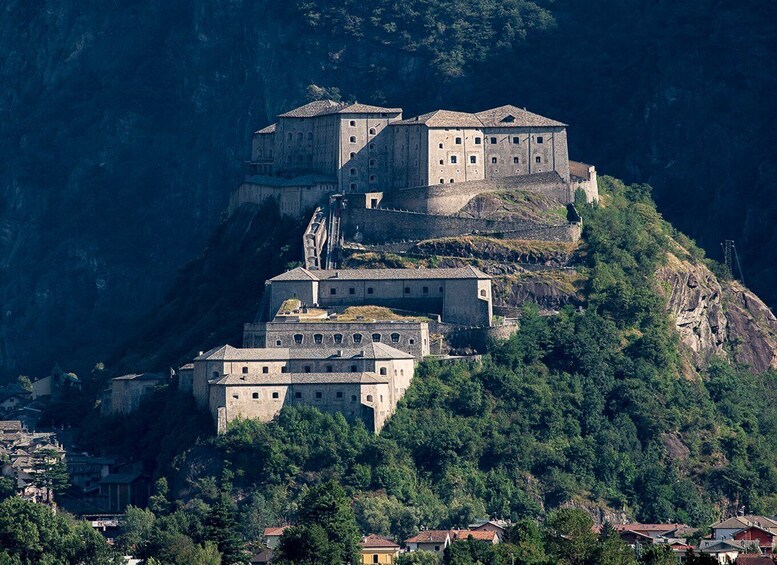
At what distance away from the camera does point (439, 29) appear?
188000mm

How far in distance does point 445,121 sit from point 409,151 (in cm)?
258

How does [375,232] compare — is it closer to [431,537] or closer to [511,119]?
[511,119]

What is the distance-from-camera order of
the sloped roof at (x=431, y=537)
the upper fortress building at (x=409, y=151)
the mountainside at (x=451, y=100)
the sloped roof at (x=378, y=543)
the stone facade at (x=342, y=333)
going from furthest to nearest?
the mountainside at (x=451, y=100)
the upper fortress building at (x=409, y=151)
the stone facade at (x=342, y=333)
the sloped roof at (x=431, y=537)
the sloped roof at (x=378, y=543)

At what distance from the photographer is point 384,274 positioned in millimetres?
142500

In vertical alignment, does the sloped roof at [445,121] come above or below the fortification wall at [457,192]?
above

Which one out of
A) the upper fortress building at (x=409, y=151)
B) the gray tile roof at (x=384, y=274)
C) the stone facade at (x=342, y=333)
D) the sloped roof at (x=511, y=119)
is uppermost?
the sloped roof at (x=511, y=119)

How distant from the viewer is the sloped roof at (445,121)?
15050cm

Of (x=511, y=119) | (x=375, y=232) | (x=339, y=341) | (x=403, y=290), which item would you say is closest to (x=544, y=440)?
(x=403, y=290)

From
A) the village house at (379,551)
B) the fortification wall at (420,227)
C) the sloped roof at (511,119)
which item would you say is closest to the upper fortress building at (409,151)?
the sloped roof at (511,119)

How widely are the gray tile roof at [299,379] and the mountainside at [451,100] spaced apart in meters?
40.1

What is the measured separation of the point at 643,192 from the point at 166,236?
4394 cm

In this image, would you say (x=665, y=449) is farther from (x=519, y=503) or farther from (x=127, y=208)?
(x=127, y=208)

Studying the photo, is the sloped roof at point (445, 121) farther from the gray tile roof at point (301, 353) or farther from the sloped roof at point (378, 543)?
the sloped roof at point (378, 543)

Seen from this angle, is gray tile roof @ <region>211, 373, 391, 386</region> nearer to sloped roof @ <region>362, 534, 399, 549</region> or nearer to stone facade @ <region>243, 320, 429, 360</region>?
stone facade @ <region>243, 320, 429, 360</region>
